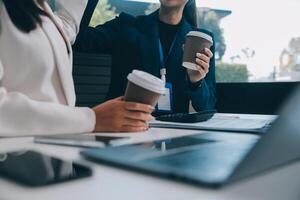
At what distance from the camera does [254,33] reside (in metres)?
2.31

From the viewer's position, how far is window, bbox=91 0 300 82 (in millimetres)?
2260

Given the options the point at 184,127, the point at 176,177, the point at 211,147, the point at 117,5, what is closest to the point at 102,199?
the point at 176,177

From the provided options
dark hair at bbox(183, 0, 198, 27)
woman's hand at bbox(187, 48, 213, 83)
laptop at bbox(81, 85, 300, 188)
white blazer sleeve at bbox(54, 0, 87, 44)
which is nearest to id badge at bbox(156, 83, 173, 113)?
woman's hand at bbox(187, 48, 213, 83)

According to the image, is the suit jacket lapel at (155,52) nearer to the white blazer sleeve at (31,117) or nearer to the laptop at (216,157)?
the white blazer sleeve at (31,117)

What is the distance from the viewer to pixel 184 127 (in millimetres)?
1046

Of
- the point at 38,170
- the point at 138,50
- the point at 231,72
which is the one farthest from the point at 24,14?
the point at 231,72

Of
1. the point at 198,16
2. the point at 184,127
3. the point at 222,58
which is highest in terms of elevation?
the point at 198,16

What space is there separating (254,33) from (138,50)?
2.82 feet

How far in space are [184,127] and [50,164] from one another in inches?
23.3

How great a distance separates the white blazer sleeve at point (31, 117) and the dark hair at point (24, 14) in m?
0.23

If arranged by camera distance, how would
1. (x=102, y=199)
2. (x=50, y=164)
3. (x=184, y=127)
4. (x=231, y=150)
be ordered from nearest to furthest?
(x=102, y=199)
(x=50, y=164)
(x=231, y=150)
(x=184, y=127)

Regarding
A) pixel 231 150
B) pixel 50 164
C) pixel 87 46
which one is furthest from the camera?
pixel 87 46

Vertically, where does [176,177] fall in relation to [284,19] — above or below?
below

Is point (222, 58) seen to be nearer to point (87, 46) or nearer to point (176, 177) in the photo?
point (87, 46)
